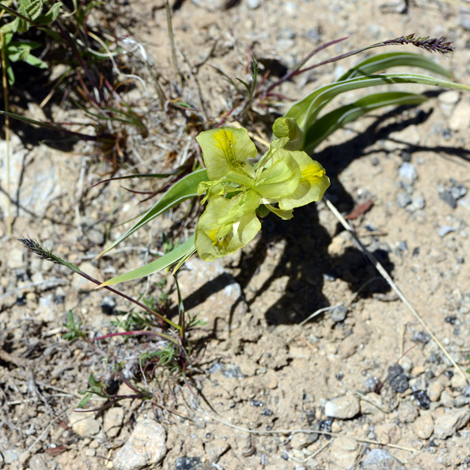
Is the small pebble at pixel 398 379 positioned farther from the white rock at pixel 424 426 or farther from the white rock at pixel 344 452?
the white rock at pixel 344 452

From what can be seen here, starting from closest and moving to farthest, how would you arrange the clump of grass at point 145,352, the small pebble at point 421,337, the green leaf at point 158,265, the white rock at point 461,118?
the green leaf at point 158,265
the clump of grass at point 145,352
the small pebble at point 421,337
the white rock at point 461,118

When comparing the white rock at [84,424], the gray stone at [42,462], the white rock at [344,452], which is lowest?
the gray stone at [42,462]

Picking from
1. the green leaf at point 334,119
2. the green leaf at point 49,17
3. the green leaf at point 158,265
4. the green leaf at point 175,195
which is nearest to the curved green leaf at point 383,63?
the green leaf at point 334,119

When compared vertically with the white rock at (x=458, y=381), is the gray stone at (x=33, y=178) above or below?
above

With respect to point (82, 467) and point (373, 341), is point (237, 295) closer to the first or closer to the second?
point (373, 341)

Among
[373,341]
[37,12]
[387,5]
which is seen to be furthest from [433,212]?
[37,12]

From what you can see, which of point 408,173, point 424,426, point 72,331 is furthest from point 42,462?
point 408,173

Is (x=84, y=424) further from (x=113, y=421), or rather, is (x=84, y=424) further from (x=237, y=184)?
(x=237, y=184)

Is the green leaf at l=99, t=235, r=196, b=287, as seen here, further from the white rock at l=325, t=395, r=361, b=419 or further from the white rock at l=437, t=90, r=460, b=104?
the white rock at l=437, t=90, r=460, b=104
